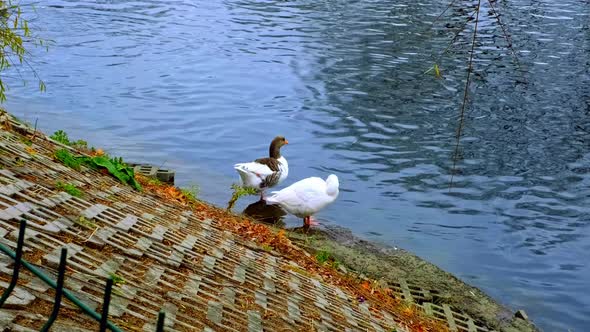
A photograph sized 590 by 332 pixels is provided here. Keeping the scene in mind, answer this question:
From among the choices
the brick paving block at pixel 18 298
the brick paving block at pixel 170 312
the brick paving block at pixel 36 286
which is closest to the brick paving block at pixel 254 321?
the brick paving block at pixel 170 312

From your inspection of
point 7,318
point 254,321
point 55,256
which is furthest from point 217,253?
point 7,318

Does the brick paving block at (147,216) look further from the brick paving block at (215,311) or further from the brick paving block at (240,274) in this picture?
the brick paving block at (215,311)

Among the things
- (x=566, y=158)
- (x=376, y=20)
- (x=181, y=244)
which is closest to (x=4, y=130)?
(x=181, y=244)

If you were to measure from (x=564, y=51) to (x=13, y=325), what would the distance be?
25251 mm

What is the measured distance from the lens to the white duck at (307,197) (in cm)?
1281

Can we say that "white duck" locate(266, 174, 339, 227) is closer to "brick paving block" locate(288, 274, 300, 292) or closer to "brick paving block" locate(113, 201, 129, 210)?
"brick paving block" locate(288, 274, 300, 292)

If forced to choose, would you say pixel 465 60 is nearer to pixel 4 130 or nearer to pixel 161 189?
pixel 161 189

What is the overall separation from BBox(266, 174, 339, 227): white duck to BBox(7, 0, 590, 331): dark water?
2.25 ft

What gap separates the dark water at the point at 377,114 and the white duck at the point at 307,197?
0.69 m

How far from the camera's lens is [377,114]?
2056 centimetres

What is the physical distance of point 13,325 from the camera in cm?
409

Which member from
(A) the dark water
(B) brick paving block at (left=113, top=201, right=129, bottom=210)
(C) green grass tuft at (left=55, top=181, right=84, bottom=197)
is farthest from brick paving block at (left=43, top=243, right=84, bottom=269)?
(A) the dark water

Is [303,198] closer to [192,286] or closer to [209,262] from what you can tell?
[209,262]

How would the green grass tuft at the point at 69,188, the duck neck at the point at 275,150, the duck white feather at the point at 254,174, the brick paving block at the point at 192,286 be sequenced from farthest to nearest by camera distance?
the duck neck at the point at 275,150 < the duck white feather at the point at 254,174 < the green grass tuft at the point at 69,188 < the brick paving block at the point at 192,286
